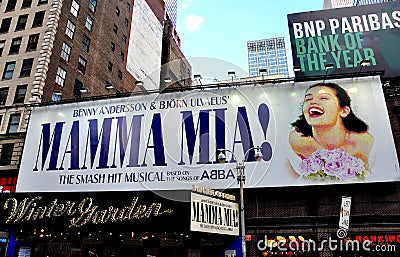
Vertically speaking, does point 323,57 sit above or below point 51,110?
above

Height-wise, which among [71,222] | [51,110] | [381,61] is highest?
[381,61]

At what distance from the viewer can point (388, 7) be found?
28.5 metres

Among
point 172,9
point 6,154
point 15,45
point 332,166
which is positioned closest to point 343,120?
point 332,166

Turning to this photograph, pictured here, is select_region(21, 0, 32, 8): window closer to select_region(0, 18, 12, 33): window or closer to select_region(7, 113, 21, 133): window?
select_region(0, 18, 12, 33): window

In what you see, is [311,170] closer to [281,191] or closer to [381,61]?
[281,191]

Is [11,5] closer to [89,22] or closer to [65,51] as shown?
[89,22]

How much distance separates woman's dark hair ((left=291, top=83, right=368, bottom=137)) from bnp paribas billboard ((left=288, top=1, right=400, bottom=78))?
2702 millimetres

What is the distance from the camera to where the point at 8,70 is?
33344mm

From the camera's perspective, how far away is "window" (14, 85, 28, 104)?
31109 mm

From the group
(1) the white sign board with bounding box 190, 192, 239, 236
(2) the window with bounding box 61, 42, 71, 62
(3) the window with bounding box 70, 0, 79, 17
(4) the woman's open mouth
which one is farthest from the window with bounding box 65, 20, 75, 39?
(1) the white sign board with bounding box 190, 192, 239, 236

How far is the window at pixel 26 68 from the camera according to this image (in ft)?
105

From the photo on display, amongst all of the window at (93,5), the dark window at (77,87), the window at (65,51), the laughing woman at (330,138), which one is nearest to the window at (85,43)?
the window at (65,51)

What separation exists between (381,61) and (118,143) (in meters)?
21.4

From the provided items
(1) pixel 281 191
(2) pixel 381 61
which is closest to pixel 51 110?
(1) pixel 281 191
